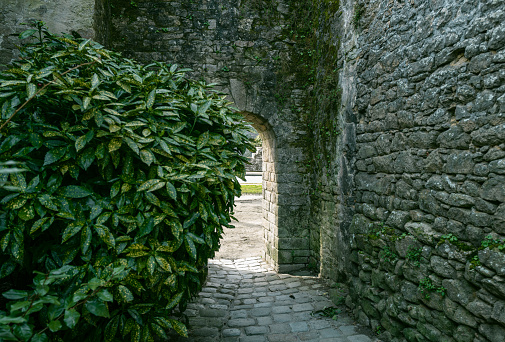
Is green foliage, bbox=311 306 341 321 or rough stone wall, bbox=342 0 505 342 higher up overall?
rough stone wall, bbox=342 0 505 342

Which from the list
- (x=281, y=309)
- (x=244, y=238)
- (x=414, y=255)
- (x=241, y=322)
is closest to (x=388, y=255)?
(x=414, y=255)

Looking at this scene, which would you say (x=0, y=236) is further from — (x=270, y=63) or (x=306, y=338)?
(x=270, y=63)

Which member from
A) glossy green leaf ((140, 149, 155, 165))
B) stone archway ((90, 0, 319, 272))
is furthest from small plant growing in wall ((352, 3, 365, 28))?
glossy green leaf ((140, 149, 155, 165))

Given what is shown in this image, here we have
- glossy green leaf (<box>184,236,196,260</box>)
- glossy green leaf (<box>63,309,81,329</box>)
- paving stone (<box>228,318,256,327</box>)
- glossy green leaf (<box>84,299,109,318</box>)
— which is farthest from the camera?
paving stone (<box>228,318,256,327</box>)

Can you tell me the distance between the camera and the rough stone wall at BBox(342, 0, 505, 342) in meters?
2.06

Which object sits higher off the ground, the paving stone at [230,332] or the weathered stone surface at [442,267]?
the weathered stone surface at [442,267]

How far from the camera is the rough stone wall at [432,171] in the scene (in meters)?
2.06

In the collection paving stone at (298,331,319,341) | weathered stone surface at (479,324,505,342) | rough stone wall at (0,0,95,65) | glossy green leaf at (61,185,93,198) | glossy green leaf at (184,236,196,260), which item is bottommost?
paving stone at (298,331,319,341)

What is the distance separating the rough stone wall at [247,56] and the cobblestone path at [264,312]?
0.77 metres

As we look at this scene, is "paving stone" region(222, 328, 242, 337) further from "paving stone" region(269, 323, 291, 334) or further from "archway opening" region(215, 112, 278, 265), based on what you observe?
"archway opening" region(215, 112, 278, 265)

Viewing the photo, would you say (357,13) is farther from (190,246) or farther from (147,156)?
(190,246)

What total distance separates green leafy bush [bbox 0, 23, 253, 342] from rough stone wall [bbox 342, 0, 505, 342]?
5.46 feet

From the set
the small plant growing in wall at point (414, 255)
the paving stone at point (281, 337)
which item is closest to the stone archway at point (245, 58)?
the paving stone at point (281, 337)

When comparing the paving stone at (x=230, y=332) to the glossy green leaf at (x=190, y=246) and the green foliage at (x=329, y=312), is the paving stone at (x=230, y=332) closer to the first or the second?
the green foliage at (x=329, y=312)
